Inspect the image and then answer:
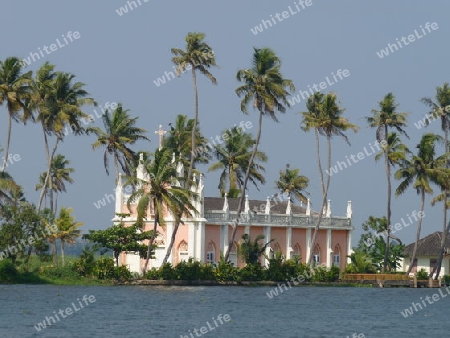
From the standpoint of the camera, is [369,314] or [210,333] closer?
[210,333]

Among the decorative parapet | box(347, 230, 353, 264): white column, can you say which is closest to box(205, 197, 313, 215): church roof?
the decorative parapet

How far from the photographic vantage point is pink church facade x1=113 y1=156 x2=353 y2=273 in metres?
84.0

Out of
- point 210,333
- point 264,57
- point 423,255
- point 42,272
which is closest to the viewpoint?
point 210,333

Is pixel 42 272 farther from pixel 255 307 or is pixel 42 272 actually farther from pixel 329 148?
pixel 329 148

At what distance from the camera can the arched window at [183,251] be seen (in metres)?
84.2

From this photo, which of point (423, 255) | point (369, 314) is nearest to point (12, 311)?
point (369, 314)

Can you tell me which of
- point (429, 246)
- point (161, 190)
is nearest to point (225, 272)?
point (161, 190)

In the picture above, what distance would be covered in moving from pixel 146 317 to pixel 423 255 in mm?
55408

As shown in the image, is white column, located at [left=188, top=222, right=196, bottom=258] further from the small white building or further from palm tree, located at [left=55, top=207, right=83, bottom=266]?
the small white building

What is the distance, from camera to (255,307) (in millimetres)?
60656

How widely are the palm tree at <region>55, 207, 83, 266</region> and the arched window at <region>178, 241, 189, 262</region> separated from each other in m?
9.59

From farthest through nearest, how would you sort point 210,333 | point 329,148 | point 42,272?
point 329,148 < point 42,272 < point 210,333

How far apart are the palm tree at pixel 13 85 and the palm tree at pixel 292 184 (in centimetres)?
3604

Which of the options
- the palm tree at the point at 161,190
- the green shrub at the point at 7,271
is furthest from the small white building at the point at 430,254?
the green shrub at the point at 7,271
